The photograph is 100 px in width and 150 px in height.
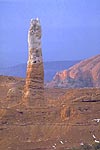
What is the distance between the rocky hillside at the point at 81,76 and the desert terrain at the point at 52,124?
141ft

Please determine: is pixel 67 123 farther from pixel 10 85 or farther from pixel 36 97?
pixel 10 85

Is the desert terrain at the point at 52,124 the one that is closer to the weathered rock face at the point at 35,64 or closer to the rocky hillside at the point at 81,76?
the weathered rock face at the point at 35,64

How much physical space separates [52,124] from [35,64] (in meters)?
4.59

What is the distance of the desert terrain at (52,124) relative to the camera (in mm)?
34969

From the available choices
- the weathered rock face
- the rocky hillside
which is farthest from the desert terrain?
the rocky hillside

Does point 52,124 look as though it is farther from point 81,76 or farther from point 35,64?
point 81,76

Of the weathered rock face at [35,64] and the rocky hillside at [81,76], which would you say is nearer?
the weathered rock face at [35,64]

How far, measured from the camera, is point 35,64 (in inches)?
1527

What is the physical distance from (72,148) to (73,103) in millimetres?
6852

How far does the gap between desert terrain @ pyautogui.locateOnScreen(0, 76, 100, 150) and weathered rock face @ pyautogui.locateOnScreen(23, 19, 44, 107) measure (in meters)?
0.97

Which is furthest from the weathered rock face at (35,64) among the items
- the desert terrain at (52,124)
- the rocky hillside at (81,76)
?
the rocky hillside at (81,76)

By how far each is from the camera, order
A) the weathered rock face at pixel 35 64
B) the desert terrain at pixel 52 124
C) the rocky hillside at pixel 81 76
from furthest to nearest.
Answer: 1. the rocky hillside at pixel 81 76
2. the weathered rock face at pixel 35 64
3. the desert terrain at pixel 52 124

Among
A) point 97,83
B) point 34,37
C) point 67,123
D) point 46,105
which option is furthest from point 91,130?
point 97,83

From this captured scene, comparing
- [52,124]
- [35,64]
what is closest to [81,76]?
[35,64]
